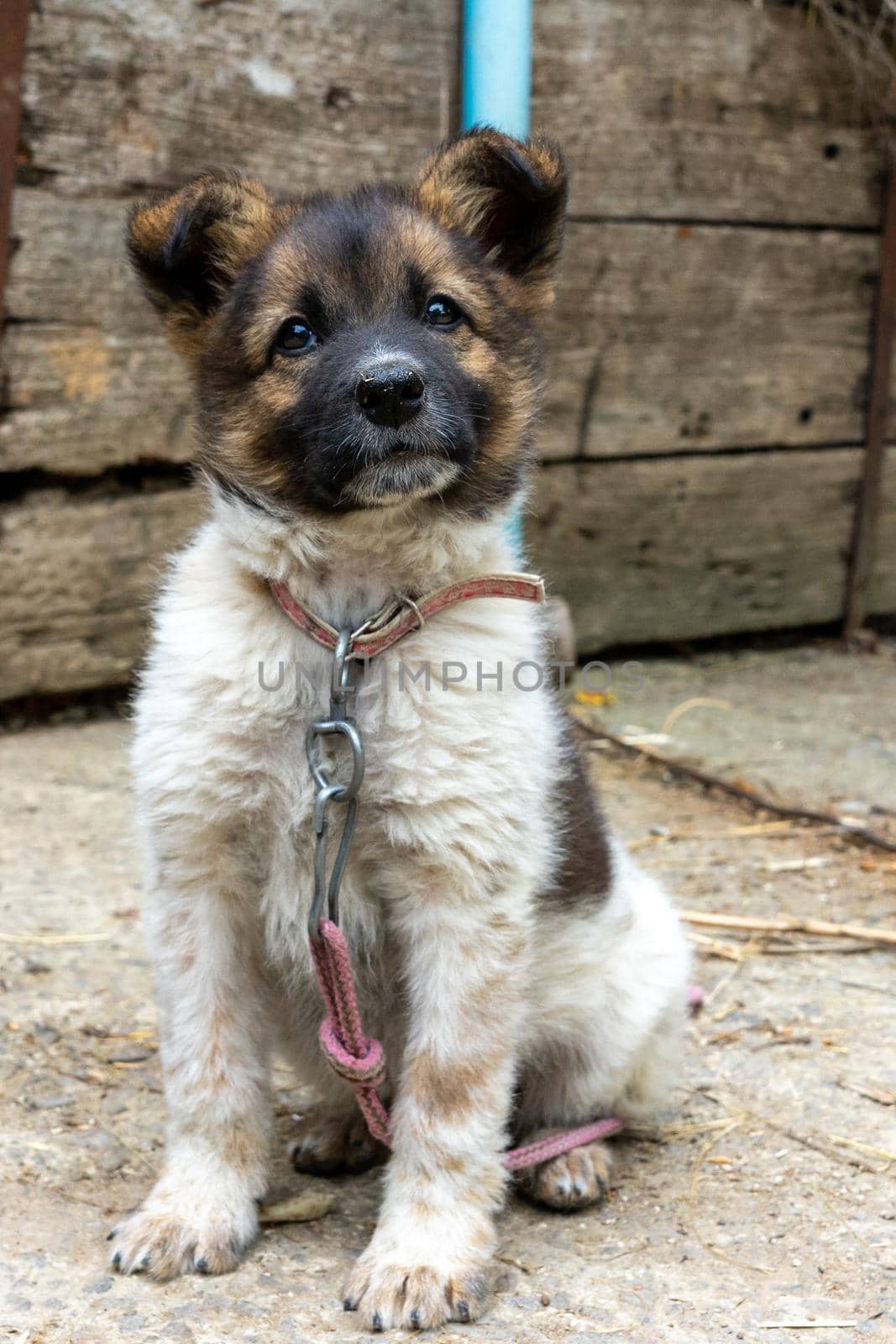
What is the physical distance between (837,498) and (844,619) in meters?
0.64

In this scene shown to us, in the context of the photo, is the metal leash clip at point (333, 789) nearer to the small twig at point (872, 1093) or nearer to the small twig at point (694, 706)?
the small twig at point (872, 1093)

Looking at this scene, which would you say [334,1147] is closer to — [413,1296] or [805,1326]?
[413,1296]

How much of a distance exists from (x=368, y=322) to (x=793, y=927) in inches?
92.1

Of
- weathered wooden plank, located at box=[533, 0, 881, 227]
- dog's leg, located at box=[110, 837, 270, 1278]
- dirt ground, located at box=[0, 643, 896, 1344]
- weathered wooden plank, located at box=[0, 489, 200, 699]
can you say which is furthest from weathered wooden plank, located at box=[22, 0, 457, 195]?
dog's leg, located at box=[110, 837, 270, 1278]

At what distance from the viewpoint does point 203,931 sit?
268 centimetres

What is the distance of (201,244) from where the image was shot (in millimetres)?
2902

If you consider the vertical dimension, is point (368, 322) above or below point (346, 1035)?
above

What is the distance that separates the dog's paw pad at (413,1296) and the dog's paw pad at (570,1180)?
1.32 feet

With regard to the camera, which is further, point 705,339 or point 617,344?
point 705,339

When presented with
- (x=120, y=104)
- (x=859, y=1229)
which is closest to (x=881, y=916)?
(x=859, y=1229)

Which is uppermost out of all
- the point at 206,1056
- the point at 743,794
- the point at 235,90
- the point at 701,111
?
the point at 235,90

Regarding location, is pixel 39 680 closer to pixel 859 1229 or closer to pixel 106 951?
pixel 106 951

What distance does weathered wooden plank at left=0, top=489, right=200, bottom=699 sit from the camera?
17.3 feet

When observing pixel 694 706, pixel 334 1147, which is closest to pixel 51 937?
pixel 334 1147
